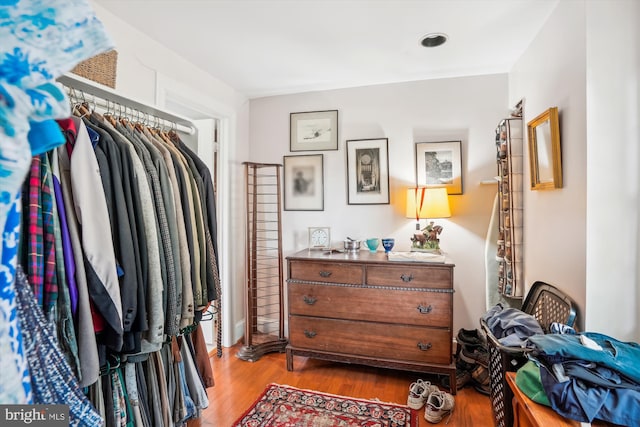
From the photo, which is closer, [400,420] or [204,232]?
[204,232]

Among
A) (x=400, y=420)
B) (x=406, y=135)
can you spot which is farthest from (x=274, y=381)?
(x=406, y=135)

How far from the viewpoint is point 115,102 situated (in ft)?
4.20

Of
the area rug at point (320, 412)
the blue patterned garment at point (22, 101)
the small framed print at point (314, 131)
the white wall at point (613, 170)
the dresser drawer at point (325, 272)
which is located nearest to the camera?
the blue patterned garment at point (22, 101)

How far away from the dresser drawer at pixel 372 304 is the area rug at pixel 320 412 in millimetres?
535

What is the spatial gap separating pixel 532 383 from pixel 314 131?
2.45 metres

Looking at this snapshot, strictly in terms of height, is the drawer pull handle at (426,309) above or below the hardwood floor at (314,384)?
above

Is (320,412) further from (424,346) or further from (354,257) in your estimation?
(354,257)

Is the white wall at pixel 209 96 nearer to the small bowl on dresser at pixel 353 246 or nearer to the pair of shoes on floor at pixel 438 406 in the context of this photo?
the small bowl on dresser at pixel 353 246

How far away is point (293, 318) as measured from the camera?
8.14 ft

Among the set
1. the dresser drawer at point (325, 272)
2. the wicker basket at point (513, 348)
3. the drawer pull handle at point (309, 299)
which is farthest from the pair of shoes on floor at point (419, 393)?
the drawer pull handle at point (309, 299)

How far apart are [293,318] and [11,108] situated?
225 cm

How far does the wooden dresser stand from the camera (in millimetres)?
2168

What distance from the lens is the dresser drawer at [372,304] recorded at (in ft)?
7.12

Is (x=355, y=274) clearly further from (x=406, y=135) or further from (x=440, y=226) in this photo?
(x=406, y=135)
